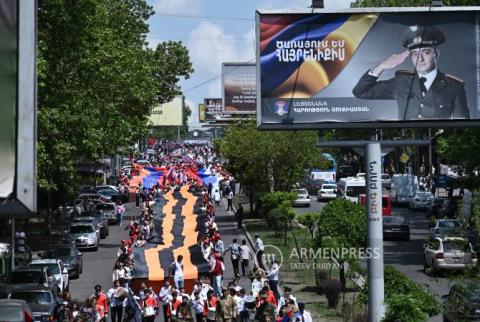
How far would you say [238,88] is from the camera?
388 ft

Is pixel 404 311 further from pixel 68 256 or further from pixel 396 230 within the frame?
pixel 396 230

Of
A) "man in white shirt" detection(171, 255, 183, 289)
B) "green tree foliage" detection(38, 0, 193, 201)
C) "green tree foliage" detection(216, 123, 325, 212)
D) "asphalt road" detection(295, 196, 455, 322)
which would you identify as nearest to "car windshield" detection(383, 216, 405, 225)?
"asphalt road" detection(295, 196, 455, 322)

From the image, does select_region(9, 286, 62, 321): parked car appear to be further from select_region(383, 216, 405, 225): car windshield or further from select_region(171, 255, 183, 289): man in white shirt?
select_region(383, 216, 405, 225): car windshield

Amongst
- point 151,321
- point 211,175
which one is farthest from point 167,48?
point 151,321

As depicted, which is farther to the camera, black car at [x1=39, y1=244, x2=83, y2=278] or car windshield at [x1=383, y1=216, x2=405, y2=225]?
car windshield at [x1=383, y1=216, x2=405, y2=225]

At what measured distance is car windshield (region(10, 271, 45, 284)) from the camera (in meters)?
26.5

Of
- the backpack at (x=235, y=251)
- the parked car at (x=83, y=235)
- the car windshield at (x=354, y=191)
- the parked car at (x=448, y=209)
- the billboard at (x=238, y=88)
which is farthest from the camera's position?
the billboard at (x=238, y=88)

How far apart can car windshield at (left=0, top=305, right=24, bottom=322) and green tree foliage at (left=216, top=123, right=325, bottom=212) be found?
30.6 m

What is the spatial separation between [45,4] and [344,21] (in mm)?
16104

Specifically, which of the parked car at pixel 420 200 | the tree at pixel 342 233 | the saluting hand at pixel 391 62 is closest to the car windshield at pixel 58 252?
the tree at pixel 342 233

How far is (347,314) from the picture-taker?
2067cm

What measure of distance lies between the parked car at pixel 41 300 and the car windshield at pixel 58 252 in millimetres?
9058

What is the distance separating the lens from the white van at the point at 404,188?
64688 mm

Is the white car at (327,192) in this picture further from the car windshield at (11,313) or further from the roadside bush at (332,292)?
the car windshield at (11,313)
